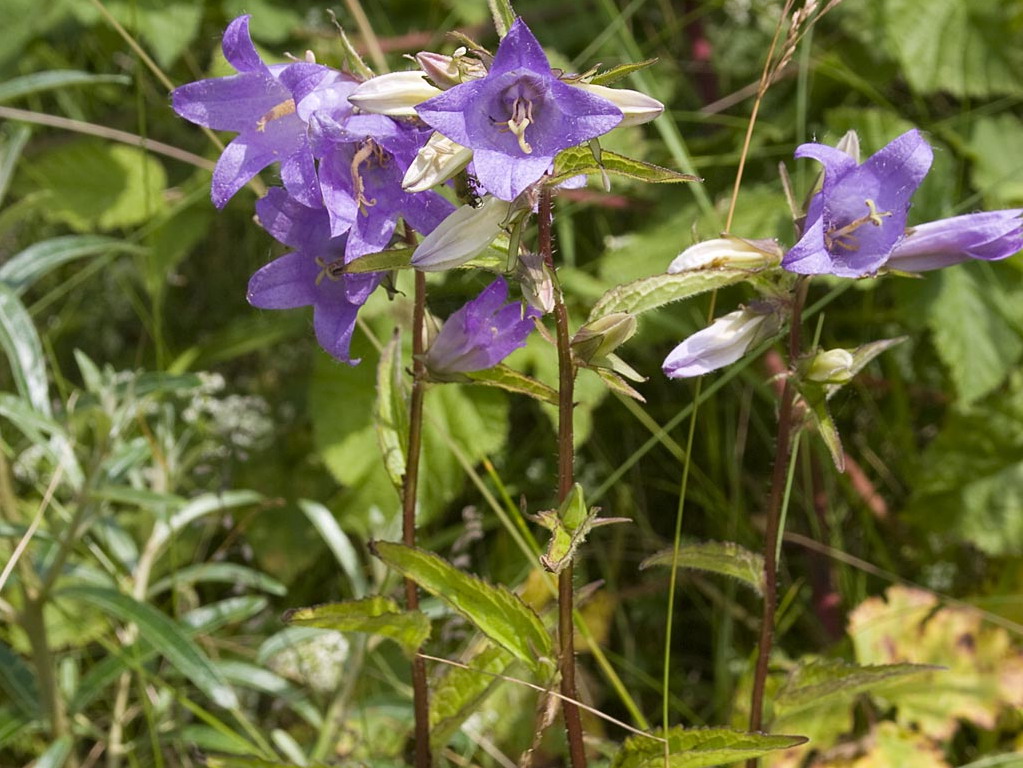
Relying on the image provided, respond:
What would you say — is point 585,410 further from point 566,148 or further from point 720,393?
point 566,148

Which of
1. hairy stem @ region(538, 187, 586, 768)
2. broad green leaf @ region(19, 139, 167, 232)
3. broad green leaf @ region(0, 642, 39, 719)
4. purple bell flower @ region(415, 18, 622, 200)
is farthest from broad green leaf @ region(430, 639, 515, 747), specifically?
broad green leaf @ region(19, 139, 167, 232)

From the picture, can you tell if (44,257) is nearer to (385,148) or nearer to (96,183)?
(96,183)

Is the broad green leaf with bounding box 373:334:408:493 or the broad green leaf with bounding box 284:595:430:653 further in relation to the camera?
the broad green leaf with bounding box 373:334:408:493

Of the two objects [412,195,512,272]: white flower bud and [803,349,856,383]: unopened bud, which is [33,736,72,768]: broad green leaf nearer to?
[412,195,512,272]: white flower bud

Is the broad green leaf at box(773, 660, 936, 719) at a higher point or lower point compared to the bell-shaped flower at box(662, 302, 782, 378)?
lower

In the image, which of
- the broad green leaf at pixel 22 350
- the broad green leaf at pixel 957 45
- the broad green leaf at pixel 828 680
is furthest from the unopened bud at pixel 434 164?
the broad green leaf at pixel 957 45

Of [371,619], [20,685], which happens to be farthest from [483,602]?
[20,685]
